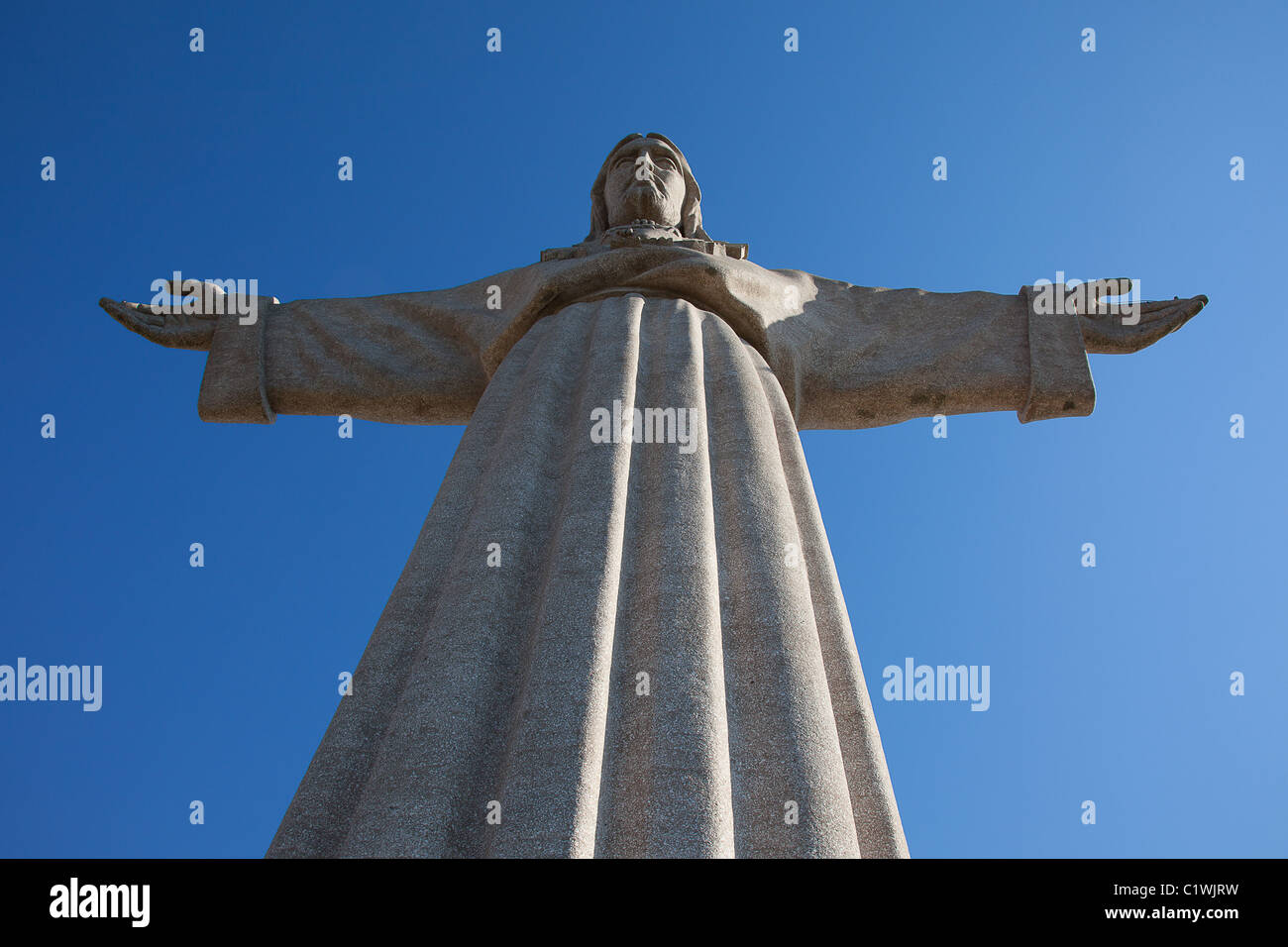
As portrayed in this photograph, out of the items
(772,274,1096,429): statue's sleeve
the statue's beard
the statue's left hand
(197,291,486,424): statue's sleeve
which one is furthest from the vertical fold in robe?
the statue's left hand

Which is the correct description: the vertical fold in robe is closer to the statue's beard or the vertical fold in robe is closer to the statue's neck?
the statue's neck

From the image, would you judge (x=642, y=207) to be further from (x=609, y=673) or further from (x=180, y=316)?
(x=609, y=673)

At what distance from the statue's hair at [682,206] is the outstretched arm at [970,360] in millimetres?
1146

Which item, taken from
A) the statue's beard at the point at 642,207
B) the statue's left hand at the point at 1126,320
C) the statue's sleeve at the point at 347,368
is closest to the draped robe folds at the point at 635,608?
the statue's left hand at the point at 1126,320

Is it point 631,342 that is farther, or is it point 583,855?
point 631,342

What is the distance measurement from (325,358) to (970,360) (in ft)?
11.7

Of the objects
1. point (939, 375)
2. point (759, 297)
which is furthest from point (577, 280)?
point (939, 375)

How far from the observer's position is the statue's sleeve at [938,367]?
21.5ft

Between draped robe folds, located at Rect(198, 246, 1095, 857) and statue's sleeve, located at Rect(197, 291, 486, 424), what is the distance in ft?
1.17

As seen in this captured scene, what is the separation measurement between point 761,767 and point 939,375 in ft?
12.4

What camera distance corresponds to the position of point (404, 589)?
13.5ft

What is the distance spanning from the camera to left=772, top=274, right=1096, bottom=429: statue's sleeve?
655cm

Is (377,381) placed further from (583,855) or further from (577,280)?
(583,855)

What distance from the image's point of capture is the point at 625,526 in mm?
4184
